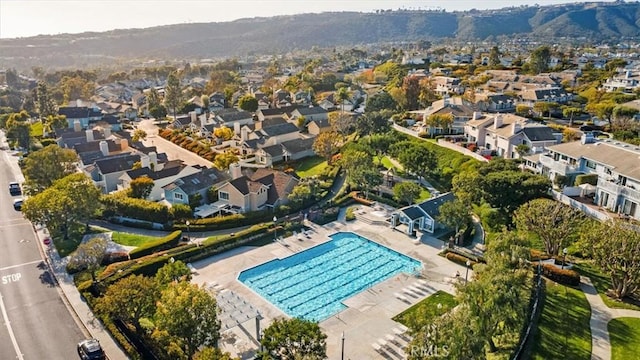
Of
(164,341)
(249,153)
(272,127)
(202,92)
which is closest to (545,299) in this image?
(164,341)

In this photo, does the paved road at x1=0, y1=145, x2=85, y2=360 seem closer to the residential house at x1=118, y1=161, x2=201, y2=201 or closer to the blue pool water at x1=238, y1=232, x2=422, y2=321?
the residential house at x1=118, y1=161, x2=201, y2=201

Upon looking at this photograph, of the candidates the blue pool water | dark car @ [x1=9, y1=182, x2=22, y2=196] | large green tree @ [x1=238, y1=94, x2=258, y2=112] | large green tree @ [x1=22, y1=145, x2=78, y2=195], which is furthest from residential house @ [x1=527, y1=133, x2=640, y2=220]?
dark car @ [x1=9, y1=182, x2=22, y2=196]

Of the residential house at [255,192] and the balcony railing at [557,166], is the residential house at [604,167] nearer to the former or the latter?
the balcony railing at [557,166]

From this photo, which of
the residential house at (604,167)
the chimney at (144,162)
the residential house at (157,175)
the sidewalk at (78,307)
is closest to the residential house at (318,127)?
the residential house at (157,175)

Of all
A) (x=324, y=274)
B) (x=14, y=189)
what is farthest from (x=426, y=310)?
(x=14, y=189)

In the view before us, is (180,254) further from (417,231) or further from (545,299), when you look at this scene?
(545,299)
